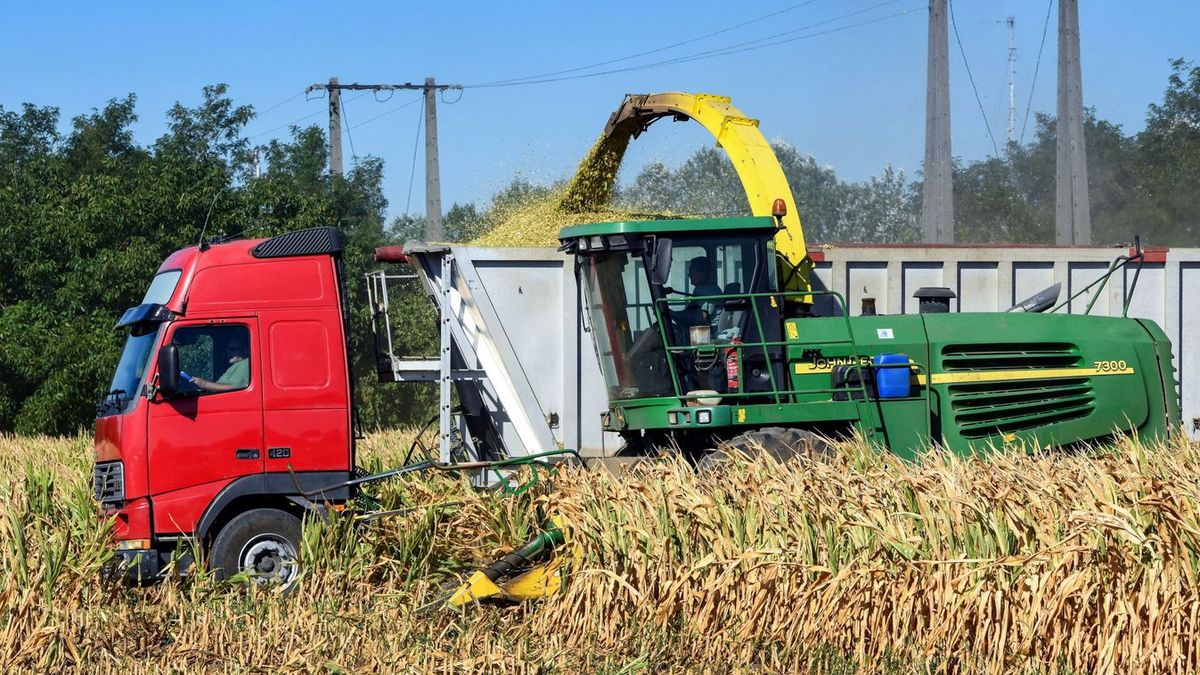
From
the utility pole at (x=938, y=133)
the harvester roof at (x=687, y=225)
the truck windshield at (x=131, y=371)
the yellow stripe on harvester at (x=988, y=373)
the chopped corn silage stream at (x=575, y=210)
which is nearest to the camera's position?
the truck windshield at (x=131, y=371)

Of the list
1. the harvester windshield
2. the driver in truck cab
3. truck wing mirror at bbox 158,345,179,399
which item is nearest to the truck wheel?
the driver in truck cab

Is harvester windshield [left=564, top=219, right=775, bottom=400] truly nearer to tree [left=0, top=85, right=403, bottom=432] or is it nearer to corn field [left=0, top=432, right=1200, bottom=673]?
corn field [left=0, top=432, right=1200, bottom=673]

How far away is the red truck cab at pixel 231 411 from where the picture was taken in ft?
27.9

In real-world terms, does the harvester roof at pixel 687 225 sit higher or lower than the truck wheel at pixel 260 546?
higher

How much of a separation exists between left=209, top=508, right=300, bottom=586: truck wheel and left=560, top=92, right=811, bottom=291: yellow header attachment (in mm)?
3997

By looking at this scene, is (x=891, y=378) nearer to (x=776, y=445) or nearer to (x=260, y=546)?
(x=776, y=445)

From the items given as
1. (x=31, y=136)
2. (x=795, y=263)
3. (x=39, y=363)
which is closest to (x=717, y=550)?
(x=795, y=263)

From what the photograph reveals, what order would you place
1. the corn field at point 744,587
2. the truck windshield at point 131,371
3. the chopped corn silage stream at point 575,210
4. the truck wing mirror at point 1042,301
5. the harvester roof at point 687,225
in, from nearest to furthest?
1. the corn field at point 744,587
2. the truck windshield at point 131,371
3. the harvester roof at point 687,225
4. the truck wing mirror at point 1042,301
5. the chopped corn silage stream at point 575,210

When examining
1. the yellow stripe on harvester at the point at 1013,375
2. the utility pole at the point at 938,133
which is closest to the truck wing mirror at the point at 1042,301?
the yellow stripe on harvester at the point at 1013,375

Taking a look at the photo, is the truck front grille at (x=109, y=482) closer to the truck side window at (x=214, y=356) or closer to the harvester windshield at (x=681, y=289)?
the truck side window at (x=214, y=356)

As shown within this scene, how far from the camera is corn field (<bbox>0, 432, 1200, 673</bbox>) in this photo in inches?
245

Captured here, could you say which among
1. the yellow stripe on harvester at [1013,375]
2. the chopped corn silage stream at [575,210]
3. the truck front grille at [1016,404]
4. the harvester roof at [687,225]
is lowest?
the truck front grille at [1016,404]

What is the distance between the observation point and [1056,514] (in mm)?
6531

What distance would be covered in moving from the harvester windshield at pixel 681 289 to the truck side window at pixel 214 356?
96.8 inches
